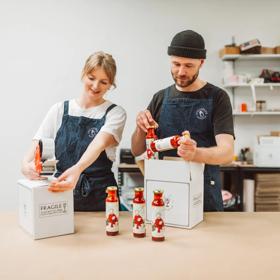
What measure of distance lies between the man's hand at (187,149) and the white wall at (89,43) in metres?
2.80

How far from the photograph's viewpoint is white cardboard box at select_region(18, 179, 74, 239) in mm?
1546

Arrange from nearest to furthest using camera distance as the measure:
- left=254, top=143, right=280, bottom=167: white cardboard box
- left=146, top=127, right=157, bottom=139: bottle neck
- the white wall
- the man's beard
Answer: left=146, top=127, right=157, bottom=139: bottle neck → the man's beard → left=254, top=143, right=280, bottom=167: white cardboard box → the white wall

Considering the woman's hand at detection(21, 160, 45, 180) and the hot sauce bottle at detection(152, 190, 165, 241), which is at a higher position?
the woman's hand at detection(21, 160, 45, 180)

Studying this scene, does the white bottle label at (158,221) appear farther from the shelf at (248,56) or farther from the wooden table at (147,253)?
the shelf at (248,56)

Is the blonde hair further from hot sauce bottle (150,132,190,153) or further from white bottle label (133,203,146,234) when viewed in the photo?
white bottle label (133,203,146,234)

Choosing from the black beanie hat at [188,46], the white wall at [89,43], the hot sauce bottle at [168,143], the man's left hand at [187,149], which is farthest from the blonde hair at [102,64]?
the white wall at [89,43]

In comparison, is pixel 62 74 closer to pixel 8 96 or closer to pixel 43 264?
pixel 8 96

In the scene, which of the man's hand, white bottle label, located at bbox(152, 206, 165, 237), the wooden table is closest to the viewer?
the wooden table

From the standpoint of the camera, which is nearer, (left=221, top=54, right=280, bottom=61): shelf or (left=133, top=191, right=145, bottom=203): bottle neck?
(left=133, top=191, right=145, bottom=203): bottle neck

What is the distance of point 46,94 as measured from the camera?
4.39 metres

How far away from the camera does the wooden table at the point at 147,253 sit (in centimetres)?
122

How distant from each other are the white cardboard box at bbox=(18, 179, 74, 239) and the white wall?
280 centimetres

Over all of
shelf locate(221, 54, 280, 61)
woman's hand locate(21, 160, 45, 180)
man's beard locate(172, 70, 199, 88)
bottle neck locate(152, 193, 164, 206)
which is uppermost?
shelf locate(221, 54, 280, 61)

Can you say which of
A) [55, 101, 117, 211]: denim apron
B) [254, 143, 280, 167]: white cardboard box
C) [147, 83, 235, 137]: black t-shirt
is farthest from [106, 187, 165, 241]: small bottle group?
[254, 143, 280, 167]: white cardboard box
